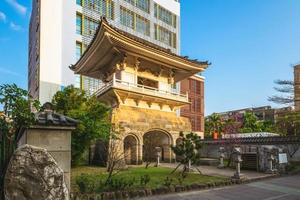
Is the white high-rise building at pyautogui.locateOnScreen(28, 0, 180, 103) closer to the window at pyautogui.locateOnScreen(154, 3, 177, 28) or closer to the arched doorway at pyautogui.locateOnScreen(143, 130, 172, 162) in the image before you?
the window at pyautogui.locateOnScreen(154, 3, 177, 28)

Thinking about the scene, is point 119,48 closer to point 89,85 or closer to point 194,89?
point 89,85

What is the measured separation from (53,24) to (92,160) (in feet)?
60.1

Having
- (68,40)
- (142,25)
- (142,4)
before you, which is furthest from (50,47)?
(142,4)

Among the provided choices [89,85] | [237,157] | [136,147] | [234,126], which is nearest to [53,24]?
[89,85]

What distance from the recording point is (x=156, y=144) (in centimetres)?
2358

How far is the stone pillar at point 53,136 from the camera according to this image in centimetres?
543

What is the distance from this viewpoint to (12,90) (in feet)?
17.9

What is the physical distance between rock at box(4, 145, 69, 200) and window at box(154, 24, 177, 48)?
125 ft

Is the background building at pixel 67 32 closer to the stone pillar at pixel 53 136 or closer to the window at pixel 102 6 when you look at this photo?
the window at pixel 102 6

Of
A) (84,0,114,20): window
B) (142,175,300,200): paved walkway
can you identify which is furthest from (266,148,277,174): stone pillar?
(84,0,114,20): window

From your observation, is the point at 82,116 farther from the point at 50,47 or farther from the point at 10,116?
the point at 50,47

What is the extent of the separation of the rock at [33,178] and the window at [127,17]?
3344 centimetres

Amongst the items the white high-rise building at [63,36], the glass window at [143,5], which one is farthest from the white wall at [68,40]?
the glass window at [143,5]

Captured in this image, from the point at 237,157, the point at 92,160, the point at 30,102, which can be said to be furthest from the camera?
the point at 92,160
